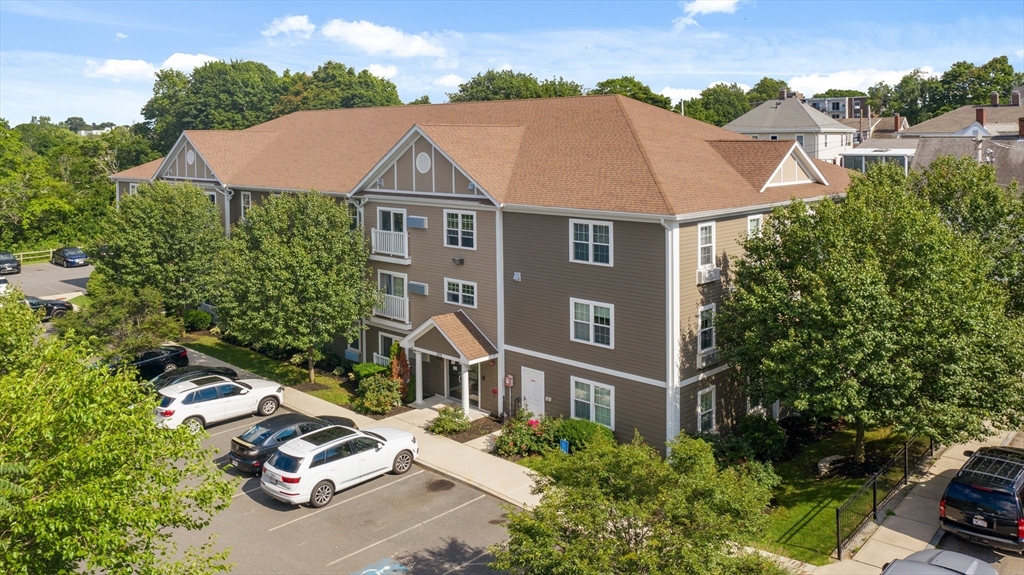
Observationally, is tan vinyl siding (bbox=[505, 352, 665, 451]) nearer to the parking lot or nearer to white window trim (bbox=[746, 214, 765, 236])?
the parking lot

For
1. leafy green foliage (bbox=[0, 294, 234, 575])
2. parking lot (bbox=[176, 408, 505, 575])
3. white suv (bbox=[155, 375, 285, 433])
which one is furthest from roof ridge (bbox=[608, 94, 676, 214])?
white suv (bbox=[155, 375, 285, 433])

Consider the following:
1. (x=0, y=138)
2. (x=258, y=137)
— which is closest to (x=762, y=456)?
(x=258, y=137)

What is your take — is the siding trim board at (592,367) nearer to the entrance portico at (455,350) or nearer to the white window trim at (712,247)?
the entrance portico at (455,350)

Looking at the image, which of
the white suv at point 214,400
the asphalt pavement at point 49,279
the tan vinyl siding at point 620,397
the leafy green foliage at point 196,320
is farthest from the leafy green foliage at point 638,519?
the asphalt pavement at point 49,279

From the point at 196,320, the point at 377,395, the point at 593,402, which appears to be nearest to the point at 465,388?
the point at 377,395

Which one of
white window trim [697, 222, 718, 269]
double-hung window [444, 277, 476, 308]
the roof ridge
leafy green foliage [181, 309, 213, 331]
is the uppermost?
the roof ridge

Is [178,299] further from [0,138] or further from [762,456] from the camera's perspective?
[0,138]
